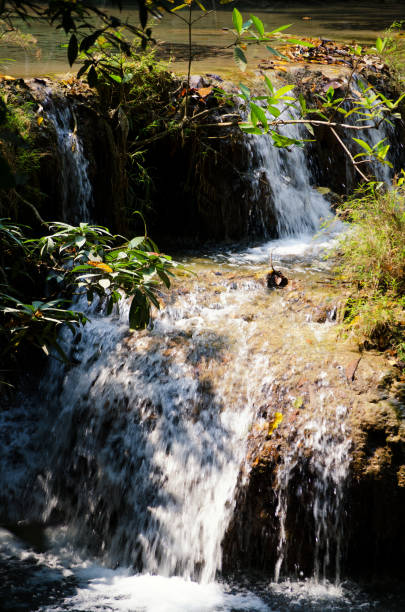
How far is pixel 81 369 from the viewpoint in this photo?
4.13 meters

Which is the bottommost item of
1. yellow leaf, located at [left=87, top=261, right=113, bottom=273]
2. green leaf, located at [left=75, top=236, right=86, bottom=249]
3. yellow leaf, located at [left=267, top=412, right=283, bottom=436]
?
yellow leaf, located at [left=267, top=412, right=283, bottom=436]

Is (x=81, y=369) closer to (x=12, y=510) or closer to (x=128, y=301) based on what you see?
(x=128, y=301)

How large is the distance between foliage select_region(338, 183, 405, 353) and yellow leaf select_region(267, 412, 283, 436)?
0.78 meters

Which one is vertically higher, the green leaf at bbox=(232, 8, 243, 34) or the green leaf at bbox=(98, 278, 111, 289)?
the green leaf at bbox=(232, 8, 243, 34)

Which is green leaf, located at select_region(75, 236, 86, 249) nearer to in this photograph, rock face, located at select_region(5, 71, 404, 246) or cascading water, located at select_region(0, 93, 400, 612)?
cascading water, located at select_region(0, 93, 400, 612)

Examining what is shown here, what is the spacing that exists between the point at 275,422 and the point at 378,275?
1357mm

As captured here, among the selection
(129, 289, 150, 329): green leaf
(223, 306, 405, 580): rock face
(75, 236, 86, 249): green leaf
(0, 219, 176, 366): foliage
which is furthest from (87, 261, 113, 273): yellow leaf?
(223, 306, 405, 580): rock face

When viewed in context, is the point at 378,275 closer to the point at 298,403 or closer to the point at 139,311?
the point at 298,403

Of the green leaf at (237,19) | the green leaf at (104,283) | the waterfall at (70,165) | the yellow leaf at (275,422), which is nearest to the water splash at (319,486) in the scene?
the yellow leaf at (275,422)

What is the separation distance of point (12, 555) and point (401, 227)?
3.31 metres

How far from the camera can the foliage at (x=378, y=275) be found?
3.80 metres

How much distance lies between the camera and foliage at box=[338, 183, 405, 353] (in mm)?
3805

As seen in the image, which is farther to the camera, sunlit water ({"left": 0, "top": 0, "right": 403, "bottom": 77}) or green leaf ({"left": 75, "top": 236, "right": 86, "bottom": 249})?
sunlit water ({"left": 0, "top": 0, "right": 403, "bottom": 77})

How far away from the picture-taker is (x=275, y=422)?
11.4ft
